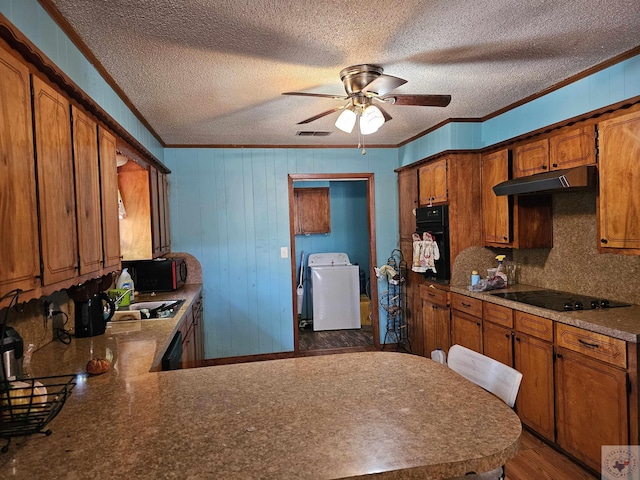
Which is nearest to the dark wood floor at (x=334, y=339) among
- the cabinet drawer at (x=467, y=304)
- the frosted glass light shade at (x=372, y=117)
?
the cabinet drawer at (x=467, y=304)

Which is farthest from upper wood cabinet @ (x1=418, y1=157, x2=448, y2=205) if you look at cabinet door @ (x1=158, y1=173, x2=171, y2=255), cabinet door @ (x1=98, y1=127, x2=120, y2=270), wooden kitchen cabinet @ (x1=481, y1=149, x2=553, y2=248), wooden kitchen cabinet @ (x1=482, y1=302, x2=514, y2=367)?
cabinet door @ (x1=98, y1=127, x2=120, y2=270)

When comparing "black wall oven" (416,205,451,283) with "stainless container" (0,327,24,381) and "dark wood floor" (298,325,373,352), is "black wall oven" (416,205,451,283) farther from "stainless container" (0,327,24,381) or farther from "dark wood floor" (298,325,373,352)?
"stainless container" (0,327,24,381)

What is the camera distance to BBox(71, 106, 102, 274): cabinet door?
1.64 m

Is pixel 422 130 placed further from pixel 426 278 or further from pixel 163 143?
pixel 163 143

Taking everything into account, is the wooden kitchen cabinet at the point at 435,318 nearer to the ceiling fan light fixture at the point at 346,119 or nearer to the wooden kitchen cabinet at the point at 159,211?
the ceiling fan light fixture at the point at 346,119

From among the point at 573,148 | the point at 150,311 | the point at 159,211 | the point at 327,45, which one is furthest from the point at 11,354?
the point at 573,148

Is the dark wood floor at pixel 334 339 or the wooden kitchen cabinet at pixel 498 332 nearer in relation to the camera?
the wooden kitchen cabinet at pixel 498 332

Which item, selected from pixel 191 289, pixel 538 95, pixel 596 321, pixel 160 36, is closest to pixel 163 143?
pixel 191 289

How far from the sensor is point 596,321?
2154 mm

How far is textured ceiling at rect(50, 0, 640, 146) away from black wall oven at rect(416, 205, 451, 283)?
0.97 metres

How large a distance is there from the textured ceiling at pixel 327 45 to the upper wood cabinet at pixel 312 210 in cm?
282

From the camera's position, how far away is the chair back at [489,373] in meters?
1.44

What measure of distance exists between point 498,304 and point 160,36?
8.83 ft

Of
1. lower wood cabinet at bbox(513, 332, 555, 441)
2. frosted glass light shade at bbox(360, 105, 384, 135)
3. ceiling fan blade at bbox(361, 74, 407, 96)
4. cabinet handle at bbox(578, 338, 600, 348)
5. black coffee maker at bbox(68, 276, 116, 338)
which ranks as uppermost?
ceiling fan blade at bbox(361, 74, 407, 96)
